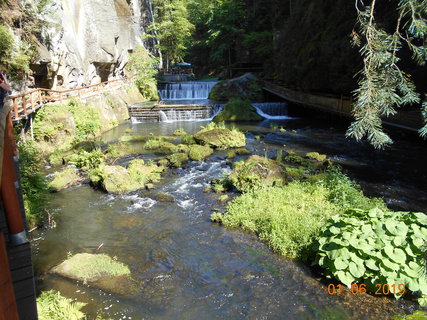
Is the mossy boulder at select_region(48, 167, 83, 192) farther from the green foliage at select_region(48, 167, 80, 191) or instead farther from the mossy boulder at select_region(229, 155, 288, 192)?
the mossy boulder at select_region(229, 155, 288, 192)

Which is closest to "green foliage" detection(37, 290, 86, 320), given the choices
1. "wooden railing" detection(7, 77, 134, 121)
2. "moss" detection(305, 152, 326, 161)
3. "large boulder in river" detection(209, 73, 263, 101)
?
"wooden railing" detection(7, 77, 134, 121)

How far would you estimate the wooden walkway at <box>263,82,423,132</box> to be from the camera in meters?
15.8

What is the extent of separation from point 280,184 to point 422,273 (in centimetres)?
587

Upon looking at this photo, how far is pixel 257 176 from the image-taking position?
440 inches

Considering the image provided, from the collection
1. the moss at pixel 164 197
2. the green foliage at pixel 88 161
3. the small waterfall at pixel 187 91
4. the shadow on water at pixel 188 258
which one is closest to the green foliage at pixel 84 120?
the green foliage at pixel 88 161

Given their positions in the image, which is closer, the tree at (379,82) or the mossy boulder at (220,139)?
the tree at (379,82)

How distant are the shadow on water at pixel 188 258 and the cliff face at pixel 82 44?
11.4m

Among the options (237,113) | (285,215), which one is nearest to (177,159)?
(285,215)

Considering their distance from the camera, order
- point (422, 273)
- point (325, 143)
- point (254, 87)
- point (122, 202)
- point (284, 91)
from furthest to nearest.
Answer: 1. point (254, 87)
2. point (284, 91)
3. point (325, 143)
4. point (122, 202)
5. point (422, 273)

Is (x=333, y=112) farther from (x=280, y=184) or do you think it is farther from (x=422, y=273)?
(x=422, y=273)

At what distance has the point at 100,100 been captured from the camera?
23.8 meters

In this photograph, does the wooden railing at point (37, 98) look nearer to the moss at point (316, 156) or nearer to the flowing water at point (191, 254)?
the flowing water at point (191, 254)

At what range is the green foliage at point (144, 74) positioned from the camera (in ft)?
115

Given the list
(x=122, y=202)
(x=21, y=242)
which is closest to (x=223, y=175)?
(x=122, y=202)
